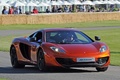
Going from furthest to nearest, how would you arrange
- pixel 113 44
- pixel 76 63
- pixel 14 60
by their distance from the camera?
pixel 113 44, pixel 14 60, pixel 76 63

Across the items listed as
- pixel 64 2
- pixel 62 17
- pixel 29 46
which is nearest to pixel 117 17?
pixel 62 17

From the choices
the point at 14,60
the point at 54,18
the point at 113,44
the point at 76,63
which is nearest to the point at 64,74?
the point at 76,63

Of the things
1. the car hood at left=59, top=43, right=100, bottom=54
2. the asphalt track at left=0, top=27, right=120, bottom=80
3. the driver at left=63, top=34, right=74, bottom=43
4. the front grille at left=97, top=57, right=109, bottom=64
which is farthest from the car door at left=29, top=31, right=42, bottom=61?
the front grille at left=97, top=57, right=109, bottom=64

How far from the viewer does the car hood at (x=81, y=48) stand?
1423 centimetres

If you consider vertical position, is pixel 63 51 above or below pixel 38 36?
below

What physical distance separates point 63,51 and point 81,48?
519 millimetres

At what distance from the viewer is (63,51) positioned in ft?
46.6

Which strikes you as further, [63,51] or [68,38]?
[68,38]

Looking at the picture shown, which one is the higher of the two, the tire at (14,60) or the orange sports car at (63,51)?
the orange sports car at (63,51)

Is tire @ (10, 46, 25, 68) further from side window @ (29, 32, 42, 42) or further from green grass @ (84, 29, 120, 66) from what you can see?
green grass @ (84, 29, 120, 66)

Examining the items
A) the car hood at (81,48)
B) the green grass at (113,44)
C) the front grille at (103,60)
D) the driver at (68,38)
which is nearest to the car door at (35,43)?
the driver at (68,38)

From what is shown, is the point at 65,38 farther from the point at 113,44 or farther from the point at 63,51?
the point at 113,44

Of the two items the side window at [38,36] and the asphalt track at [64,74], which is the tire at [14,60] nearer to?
the asphalt track at [64,74]

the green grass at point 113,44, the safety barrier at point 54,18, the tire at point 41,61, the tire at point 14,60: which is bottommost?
the safety barrier at point 54,18
